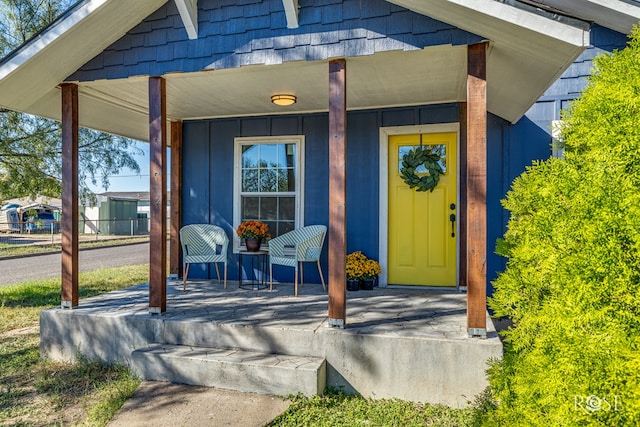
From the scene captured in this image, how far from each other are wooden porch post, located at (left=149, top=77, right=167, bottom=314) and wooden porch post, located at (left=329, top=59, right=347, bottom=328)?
5.27 feet

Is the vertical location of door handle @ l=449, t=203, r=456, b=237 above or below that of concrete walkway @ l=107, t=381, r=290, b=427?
above

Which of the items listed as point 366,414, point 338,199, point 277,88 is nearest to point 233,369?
point 366,414

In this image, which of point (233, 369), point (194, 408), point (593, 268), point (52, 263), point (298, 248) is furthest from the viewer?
point (52, 263)

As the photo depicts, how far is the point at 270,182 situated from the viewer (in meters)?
5.61

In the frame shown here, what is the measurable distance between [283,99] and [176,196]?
2.33 m

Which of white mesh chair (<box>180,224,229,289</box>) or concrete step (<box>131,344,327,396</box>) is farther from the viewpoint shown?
white mesh chair (<box>180,224,229,289</box>)

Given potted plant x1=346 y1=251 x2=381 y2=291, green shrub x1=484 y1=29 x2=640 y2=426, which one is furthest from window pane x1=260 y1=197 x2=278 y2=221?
green shrub x1=484 y1=29 x2=640 y2=426

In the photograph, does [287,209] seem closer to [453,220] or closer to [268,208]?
[268,208]

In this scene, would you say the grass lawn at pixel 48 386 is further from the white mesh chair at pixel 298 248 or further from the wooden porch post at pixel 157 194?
the white mesh chair at pixel 298 248

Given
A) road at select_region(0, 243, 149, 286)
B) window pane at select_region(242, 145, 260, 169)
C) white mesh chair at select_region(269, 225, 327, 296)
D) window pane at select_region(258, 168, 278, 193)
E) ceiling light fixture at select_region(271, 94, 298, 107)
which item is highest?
Answer: ceiling light fixture at select_region(271, 94, 298, 107)

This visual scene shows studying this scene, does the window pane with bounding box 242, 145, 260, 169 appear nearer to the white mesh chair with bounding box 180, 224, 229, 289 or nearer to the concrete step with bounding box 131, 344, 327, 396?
the white mesh chair with bounding box 180, 224, 229, 289

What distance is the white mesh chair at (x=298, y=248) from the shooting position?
15.0 feet

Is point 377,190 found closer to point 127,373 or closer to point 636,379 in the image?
point 127,373

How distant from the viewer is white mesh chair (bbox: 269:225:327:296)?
4.58 meters
